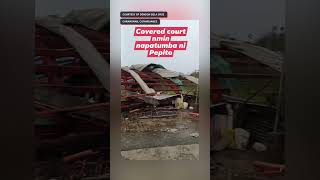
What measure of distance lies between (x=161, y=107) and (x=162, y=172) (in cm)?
89

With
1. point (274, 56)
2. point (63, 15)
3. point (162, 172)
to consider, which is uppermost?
point (63, 15)

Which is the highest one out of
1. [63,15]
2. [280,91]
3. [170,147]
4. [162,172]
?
[63,15]

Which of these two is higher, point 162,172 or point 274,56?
point 274,56

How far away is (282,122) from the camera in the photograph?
5.25m

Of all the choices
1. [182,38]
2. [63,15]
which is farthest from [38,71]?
[182,38]

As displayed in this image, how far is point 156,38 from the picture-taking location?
5285 millimetres

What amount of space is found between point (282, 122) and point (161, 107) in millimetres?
1651

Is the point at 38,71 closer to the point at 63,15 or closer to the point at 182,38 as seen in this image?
the point at 63,15

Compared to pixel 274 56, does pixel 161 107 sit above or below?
below

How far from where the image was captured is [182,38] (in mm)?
5266
